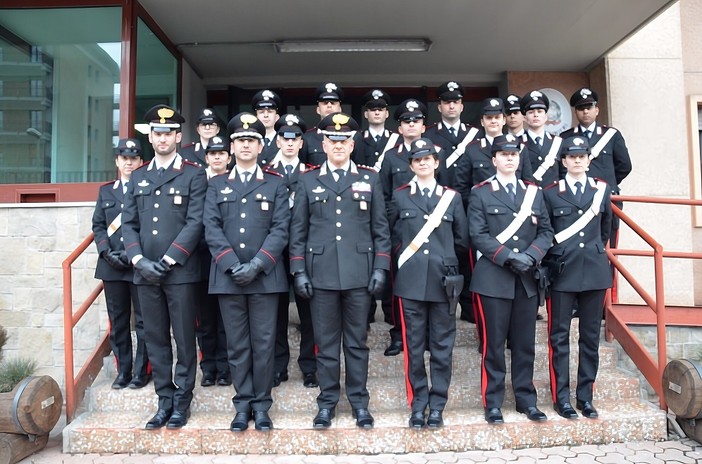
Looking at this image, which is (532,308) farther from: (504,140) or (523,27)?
(523,27)

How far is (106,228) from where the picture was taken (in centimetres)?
410

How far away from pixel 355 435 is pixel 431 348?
73cm

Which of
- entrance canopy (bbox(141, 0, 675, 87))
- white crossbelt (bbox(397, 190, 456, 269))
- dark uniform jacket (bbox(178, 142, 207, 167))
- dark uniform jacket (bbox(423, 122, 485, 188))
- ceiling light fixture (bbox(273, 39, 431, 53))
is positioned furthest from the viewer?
ceiling light fixture (bbox(273, 39, 431, 53))

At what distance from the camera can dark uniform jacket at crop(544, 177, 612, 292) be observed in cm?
367

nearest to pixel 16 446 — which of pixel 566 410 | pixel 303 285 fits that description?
pixel 303 285

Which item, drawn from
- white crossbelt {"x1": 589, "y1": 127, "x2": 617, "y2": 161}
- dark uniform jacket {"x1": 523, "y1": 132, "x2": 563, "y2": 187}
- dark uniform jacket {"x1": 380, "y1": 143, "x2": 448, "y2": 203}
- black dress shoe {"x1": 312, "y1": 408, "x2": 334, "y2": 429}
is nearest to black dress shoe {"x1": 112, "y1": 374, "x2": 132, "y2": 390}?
black dress shoe {"x1": 312, "y1": 408, "x2": 334, "y2": 429}

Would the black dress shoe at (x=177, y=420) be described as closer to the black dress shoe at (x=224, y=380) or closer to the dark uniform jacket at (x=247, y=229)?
the black dress shoe at (x=224, y=380)

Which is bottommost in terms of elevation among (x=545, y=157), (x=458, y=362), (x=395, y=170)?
(x=458, y=362)

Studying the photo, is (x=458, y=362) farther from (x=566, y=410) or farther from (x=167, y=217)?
(x=167, y=217)

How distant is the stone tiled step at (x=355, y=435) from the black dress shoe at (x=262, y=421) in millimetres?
46

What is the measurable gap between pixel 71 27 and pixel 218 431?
421cm

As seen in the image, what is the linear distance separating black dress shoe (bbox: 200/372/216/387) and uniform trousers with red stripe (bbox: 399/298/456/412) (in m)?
1.46

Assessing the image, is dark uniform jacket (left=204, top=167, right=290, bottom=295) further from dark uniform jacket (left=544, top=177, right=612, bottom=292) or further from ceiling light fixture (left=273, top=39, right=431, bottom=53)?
ceiling light fixture (left=273, top=39, right=431, bottom=53)

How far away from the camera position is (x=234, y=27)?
588 centimetres
